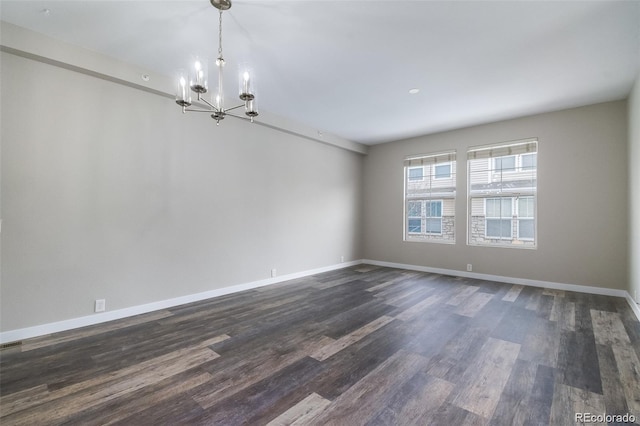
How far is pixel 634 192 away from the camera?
3.50m

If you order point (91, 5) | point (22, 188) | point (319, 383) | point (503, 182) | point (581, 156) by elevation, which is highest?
point (91, 5)

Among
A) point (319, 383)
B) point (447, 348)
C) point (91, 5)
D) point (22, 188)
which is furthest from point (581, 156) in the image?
point (22, 188)

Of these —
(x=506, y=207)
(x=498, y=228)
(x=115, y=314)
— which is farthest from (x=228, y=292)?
(x=506, y=207)

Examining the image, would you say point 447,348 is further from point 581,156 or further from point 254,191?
point 581,156

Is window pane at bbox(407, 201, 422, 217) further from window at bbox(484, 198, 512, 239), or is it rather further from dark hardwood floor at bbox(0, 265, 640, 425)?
dark hardwood floor at bbox(0, 265, 640, 425)

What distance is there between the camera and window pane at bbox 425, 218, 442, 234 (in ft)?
19.4

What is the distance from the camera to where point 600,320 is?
318 cm

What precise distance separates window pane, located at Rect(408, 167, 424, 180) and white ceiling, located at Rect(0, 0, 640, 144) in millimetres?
2141

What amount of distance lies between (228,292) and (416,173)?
460 cm

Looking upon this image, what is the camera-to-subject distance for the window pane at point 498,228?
16.7 feet

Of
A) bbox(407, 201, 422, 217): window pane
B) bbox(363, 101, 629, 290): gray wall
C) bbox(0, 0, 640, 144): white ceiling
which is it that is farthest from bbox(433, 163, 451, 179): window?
bbox(0, 0, 640, 144): white ceiling

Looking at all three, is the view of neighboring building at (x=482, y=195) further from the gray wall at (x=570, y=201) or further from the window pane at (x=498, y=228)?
the gray wall at (x=570, y=201)

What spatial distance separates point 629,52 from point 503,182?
98.3 inches
